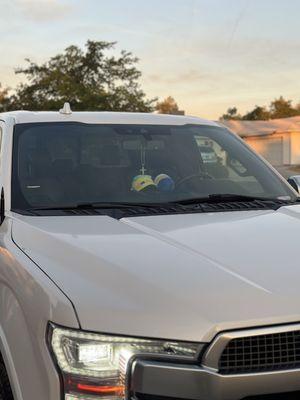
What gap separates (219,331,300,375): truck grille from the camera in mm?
1981

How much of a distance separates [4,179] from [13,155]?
0.19 metres

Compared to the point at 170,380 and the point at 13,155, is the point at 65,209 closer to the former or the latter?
the point at 13,155

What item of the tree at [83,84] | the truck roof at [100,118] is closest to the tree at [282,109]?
the tree at [83,84]

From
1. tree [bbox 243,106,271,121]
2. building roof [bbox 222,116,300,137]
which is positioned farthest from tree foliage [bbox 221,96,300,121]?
building roof [bbox 222,116,300,137]

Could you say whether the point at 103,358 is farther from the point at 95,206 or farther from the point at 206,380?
the point at 95,206

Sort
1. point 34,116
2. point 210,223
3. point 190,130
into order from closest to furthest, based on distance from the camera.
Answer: point 210,223
point 34,116
point 190,130

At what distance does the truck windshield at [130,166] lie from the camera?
11.1ft

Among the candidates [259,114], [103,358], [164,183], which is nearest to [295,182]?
[164,183]

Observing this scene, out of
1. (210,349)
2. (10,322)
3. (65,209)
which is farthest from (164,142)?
(210,349)

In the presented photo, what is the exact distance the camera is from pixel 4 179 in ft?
11.0

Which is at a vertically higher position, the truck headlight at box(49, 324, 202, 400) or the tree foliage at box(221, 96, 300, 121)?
the tree foliage at box(221, 96, 300, 121)

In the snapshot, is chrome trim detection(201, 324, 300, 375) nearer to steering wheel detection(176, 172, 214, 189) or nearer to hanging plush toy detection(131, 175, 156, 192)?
hanging plush toy detection(131, 175, 156, 192)

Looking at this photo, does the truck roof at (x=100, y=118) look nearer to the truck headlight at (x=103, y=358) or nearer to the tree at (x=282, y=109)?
the truck headlight at (x=103, y=358)

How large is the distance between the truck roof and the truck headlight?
204 cm
